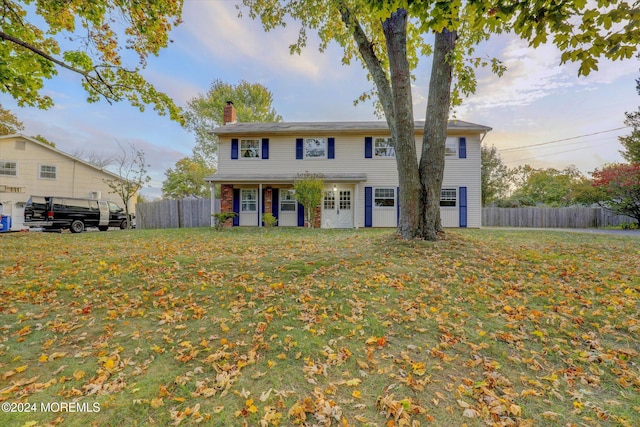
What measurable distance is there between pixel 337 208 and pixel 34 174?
20781mm

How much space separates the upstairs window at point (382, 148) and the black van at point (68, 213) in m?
15.7

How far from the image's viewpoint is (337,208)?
49.8ft

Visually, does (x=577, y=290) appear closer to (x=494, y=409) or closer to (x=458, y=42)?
(x=494, y=409)

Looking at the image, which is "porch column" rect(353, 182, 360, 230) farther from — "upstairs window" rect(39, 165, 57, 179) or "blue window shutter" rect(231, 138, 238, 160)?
"upstairs window" rect(39, 165, 57, 179)

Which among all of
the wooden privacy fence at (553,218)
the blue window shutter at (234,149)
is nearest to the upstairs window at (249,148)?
the blue window shutter at (234,149)

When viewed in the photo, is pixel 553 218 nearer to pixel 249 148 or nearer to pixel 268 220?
pixel 268 220

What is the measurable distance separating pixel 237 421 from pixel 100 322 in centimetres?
248

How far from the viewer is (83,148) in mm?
26016

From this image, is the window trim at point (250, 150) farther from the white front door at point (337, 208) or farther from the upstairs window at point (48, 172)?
the upstairs window at point (48, 172)

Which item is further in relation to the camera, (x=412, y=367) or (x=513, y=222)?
(x=513, y=222)

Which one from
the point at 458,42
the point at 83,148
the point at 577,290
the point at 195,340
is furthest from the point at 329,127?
the point at 83,148

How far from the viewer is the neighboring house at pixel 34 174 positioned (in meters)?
18.1

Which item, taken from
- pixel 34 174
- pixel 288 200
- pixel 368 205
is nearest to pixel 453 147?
pixel 368 205

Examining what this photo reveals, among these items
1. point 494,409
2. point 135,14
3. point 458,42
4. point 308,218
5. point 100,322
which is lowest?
point 494,409
